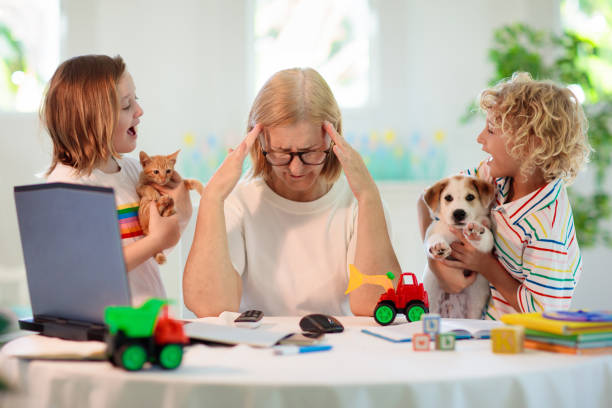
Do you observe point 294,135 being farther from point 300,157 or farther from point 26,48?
point 26,48

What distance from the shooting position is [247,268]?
198 cm

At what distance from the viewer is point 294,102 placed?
186 centimetres

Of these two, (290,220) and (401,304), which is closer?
(401,304)

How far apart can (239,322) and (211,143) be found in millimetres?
3174

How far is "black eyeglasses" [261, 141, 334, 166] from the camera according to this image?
186 cm

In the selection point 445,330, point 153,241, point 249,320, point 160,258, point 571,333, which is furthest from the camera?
point 160,258

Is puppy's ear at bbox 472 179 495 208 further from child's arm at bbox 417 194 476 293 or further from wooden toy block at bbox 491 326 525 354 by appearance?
wooden toy block at bbox 491 326 525 354

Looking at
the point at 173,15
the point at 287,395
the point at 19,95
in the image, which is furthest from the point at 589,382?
the point at 19,95

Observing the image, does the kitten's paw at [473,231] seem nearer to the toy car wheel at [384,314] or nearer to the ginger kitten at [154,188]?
the toy car wheel at [384,314]

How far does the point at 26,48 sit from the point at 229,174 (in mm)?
3464

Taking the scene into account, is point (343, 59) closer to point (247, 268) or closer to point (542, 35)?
point (542, 35)

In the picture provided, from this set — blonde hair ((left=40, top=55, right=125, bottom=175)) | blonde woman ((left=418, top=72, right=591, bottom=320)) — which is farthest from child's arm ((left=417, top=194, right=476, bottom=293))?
blonde hair ((left=40, top=55, right=125, bottom=175))

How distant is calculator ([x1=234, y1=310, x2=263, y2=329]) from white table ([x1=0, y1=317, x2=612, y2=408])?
27 centimetres

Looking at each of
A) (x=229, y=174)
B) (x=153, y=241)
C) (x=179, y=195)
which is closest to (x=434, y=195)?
(x=229, y=174)
